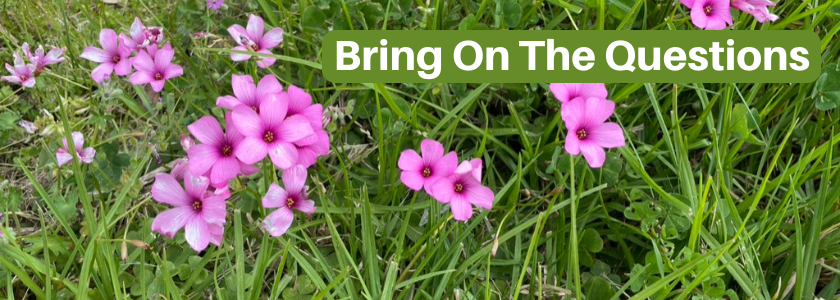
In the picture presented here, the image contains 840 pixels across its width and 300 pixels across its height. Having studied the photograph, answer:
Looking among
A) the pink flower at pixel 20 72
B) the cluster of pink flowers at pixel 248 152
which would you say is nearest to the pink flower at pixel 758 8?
the cluster of pink flowers at pixel 248 152

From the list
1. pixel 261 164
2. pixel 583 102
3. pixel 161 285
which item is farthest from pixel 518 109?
pixel 161 285

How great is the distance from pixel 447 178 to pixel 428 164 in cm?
8

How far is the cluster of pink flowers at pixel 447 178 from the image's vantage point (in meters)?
1.54

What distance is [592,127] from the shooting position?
1600 mm

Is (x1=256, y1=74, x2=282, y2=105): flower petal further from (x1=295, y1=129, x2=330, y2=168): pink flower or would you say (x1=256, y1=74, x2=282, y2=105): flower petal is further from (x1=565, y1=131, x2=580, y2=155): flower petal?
(x1=565, y1=131, x2=580, y2=155): flower petal

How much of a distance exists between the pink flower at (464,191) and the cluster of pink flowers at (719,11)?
781 mm

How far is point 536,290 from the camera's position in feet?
5.75

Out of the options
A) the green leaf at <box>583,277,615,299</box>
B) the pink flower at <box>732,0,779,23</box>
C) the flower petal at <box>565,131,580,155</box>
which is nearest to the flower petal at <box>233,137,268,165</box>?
the flower petal at <box>565,131,580,155</box>

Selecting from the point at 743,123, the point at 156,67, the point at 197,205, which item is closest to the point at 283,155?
the point at 197,205

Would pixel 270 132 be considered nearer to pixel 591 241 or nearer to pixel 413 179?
pixel 413 179

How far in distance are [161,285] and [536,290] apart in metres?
1.00

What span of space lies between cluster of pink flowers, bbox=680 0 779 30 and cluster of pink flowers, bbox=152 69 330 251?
108 centimetres

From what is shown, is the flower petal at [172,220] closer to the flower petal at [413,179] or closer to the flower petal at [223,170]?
the flower petal at [223,170]

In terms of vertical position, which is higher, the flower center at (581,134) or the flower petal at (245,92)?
the flower petal at (245,92)
